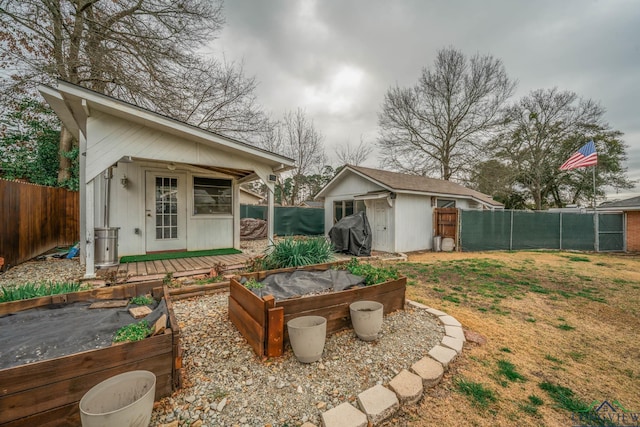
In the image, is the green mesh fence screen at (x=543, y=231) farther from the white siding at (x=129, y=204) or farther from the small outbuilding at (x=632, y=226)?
the white siding at (x=129, y=204)

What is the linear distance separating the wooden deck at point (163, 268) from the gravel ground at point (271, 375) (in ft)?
5.94

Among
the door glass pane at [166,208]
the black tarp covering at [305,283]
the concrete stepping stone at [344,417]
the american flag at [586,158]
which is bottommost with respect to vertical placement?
the concrete stepping stone at [344,417]

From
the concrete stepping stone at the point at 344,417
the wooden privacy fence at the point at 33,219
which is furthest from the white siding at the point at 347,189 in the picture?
the wooden privacy fence at the point at 33,219

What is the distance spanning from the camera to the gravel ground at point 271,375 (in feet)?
5.18

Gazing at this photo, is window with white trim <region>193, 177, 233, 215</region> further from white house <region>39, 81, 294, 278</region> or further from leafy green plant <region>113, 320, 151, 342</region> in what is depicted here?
leafy green plant <region>113, 320, 151, 342</region>

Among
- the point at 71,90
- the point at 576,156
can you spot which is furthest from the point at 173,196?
the point at 576,156

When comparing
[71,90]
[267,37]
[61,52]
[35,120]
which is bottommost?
[71,90]

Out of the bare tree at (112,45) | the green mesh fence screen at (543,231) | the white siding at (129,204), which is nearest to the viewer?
the white siding at (129,204)

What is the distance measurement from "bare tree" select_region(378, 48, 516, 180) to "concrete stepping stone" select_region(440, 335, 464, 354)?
15956 mm

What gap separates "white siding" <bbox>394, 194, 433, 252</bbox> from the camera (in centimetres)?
878

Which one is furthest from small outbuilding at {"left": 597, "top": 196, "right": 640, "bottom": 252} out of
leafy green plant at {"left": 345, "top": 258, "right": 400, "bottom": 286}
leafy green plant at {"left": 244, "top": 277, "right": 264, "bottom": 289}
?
leafy green plant at {"left": 244, "top": 277, "right": 264, "bottom": 289}

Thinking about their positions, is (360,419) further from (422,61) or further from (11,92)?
(422,61)

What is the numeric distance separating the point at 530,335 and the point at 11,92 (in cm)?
1334

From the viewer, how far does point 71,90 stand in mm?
3729
